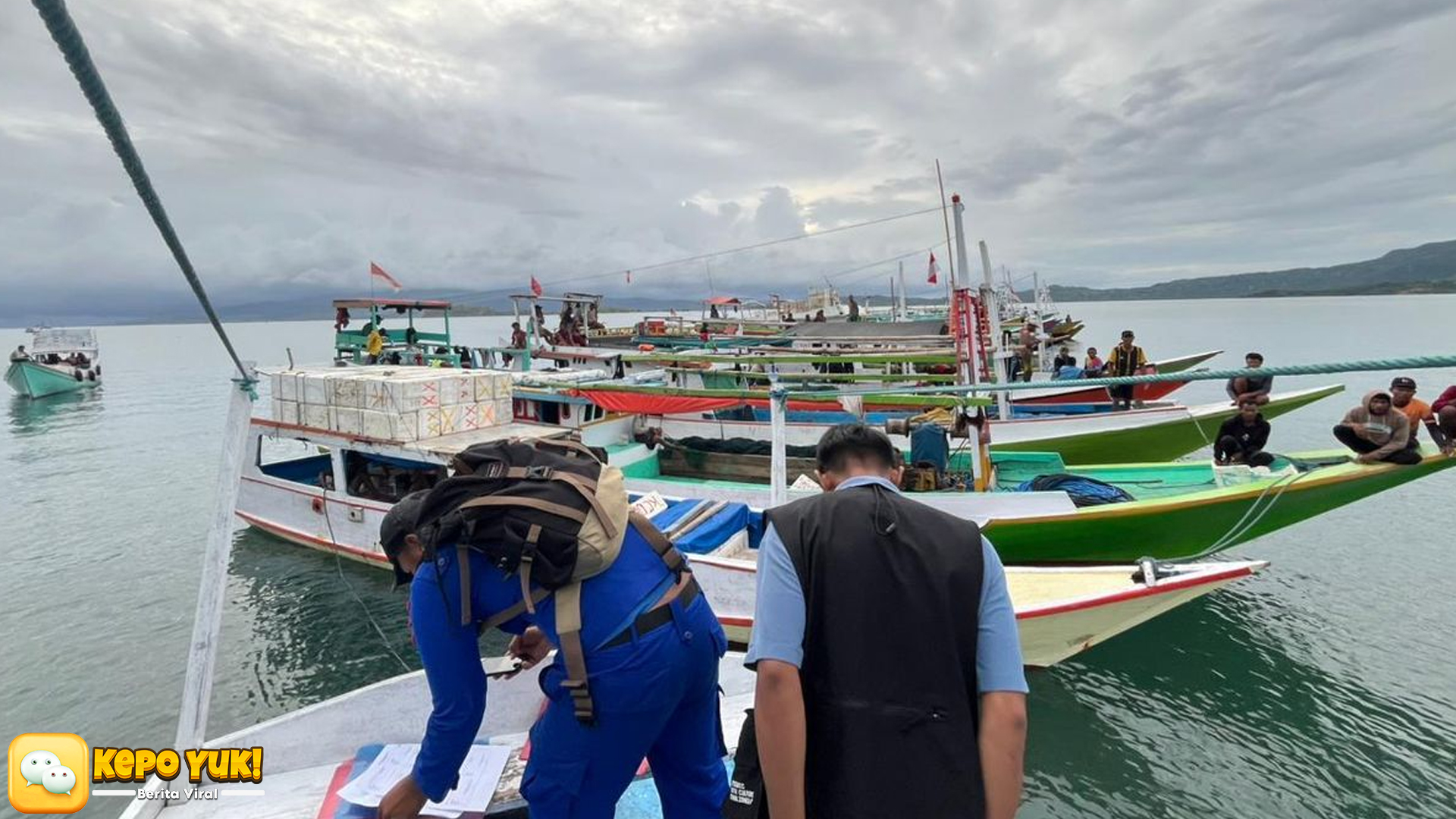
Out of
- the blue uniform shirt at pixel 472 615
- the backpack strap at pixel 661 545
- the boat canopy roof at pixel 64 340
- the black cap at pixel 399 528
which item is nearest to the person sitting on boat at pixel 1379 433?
the backpack strap at pixel 661 545

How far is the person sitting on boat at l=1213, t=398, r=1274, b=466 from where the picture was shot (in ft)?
30.9

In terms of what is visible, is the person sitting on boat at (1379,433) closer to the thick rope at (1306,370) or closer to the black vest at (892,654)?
the thick rope at (1306,370)

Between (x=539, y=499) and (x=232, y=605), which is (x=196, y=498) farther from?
(x=539, y=499)

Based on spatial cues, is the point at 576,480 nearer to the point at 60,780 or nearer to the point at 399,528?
the point at 399,528

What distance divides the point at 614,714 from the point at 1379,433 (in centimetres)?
867

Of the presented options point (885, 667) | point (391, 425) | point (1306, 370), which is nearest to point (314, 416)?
point (391, 425)

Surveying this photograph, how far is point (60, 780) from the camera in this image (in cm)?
495

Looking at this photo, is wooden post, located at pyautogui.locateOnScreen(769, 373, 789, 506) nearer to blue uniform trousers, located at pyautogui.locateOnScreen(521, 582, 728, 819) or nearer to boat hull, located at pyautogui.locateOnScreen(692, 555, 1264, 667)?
boat hull, located at pyautogui.locateOnScreen(692, 555, 1264, 667)

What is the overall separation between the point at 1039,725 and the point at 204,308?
23.2 ft

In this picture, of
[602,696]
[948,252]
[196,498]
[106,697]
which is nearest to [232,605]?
[106,697]

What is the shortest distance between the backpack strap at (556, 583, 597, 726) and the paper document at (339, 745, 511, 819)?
196cm

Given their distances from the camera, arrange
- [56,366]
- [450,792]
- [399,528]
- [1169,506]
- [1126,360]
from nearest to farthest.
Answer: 1. [399,528]
2. [450,792]
3. [1169,506]
4. [1126,360]
5. [56,366]

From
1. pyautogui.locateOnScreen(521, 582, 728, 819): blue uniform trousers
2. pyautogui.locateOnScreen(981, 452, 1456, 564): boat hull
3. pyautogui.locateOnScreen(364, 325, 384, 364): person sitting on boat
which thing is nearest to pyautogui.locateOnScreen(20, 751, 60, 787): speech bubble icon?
pyautogui.locateOnScreen(521, 582, 728, 819): blue uniform trousers

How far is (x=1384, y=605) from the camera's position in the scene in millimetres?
8734
